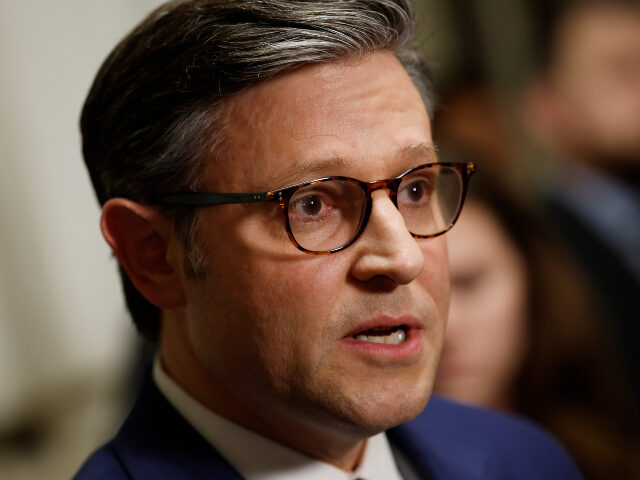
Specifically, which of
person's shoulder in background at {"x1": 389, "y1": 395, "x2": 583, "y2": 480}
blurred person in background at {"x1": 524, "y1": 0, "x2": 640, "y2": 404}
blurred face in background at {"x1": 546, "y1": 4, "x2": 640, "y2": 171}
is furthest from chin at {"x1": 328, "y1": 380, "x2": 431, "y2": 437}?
blurred face in background at {"x1": 546, "y1": 4, "x2": 640, "y2": 171}

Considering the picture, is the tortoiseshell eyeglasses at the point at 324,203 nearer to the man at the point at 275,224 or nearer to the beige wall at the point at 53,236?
the man at the point at 275,224

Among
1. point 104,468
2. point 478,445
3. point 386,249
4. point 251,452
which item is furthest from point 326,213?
point 478,445

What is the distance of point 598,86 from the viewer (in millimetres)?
3445

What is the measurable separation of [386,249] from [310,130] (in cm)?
23

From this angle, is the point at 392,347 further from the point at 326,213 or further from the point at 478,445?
the point at 478,445

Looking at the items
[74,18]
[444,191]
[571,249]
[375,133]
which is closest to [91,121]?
[375,133]

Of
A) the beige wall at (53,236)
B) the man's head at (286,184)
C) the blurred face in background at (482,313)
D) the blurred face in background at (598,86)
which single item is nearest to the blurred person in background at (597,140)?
the blurred face in background at (598,86)

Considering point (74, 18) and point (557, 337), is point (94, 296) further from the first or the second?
point (557, 337)

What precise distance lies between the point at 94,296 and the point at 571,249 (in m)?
2.23

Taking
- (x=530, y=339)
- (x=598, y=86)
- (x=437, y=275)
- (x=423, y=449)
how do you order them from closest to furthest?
(x=437, y=275), (x=423, y=449), (x=530, y=339), (x=598, y=86)

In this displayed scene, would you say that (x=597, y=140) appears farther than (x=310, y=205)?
Yes

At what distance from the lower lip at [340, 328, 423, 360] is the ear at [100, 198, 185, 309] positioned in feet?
1.16

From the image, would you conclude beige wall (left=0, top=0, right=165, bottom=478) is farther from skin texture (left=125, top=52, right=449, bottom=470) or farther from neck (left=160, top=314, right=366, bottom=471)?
skin texture (left=125, top=52, right=449, bottom=470)

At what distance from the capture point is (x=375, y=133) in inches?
45.6
